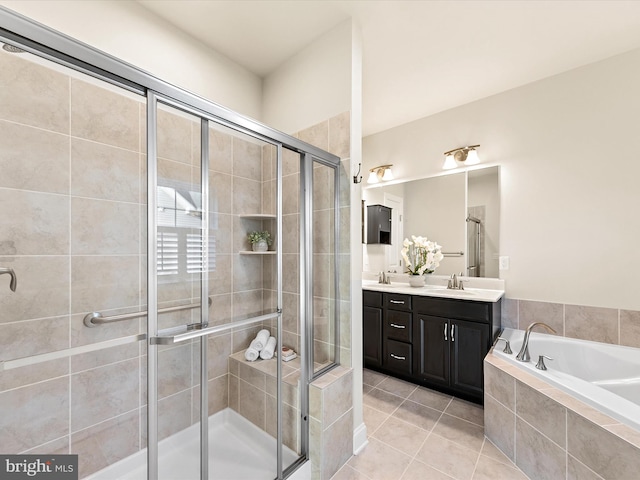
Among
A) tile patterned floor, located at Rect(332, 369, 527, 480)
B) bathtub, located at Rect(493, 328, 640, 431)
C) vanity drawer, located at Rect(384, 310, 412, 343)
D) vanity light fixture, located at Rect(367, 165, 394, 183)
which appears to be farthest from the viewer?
vanity light fixture, located at Rect(367, 165, 394, 183)

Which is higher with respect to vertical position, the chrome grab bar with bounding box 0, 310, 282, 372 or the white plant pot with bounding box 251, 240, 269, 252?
the white plant pot with bounding box 251, 240, 269, 252

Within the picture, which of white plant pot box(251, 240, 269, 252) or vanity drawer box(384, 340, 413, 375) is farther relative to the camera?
vanity drawer box(384, 340, 413, 375)

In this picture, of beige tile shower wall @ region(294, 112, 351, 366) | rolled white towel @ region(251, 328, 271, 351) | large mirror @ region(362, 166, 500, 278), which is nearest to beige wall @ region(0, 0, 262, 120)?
beige tile shower wall @ region(294, 112, 351, 366)

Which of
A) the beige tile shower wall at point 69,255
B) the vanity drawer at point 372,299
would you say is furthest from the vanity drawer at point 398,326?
the beige tile shower wall at point 69,255

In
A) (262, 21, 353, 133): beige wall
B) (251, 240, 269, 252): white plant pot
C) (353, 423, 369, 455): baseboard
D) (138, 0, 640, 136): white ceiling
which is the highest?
(138, 0, 640, 136): white ceiling

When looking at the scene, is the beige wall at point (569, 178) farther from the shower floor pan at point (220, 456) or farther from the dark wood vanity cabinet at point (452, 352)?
the shower floor pan at point (220, 456)

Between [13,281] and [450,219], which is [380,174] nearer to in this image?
[450,219]

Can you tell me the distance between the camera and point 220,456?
1.27 meters

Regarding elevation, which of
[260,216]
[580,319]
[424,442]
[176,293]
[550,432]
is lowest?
[424,442]

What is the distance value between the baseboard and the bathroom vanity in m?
0.93

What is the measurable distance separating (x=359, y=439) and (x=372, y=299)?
4.21ft

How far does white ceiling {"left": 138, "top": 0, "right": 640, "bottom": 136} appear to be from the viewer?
1.68 meters

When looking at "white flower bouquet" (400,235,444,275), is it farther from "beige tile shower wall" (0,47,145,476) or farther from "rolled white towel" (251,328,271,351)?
"beige tile shower wall" (0,47,145,476)

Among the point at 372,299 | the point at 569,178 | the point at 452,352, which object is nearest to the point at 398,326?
the point at 372,299
